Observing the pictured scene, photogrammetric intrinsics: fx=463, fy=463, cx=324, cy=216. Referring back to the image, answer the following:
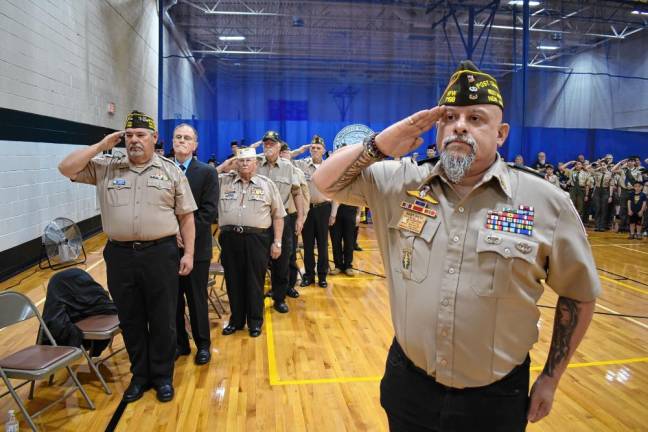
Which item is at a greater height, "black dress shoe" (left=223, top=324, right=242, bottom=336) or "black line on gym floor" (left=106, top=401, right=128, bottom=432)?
"black dress shoe" (left=223, top=324, right=242, bottom=336)

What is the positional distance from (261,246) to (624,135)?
14.2 m

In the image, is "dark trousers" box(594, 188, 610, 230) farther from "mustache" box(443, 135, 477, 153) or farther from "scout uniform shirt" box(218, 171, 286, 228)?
"mustache" box(443, 135, 477, 153)

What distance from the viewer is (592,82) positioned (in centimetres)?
1383

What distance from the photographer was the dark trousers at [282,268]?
5.11 m

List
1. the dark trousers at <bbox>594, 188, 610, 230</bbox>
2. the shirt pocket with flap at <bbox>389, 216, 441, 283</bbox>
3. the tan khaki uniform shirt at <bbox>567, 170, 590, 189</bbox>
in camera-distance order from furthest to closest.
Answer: the tan khaki uniform shirt at <bbox>567, 170, 590, 189</bbox> → the dark trousers at <bbox>594, 188, 610, 230</bbox> → the shirt pocket with flap at <bbox>389, 216, 441, 283</bbox>

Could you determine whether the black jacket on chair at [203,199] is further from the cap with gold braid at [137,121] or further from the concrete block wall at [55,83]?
the concrete block wall at [55,83]

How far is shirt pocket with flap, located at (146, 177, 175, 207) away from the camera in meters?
3.00

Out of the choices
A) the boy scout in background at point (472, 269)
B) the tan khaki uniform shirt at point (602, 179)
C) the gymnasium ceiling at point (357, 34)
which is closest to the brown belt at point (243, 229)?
the boy scout in background at point (472, 269)

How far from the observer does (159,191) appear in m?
3.03

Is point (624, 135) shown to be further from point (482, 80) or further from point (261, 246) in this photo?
point (482, 80)

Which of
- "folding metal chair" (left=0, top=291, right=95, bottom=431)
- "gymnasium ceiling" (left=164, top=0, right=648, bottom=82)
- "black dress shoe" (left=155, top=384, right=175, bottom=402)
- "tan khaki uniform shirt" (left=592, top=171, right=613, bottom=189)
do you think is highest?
"gymnasium ceiling" (left=164, top=0, right=648, bottom=82)

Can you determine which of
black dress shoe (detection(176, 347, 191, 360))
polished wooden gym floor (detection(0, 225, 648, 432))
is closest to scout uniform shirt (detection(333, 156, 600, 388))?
polished wooden gym floor (detection(0, 225, 648, 432))

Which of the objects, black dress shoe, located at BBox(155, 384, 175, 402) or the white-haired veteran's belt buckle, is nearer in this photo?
the white-haired veteran's belt buckle

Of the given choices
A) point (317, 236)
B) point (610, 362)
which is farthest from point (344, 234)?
point (610, 362)
